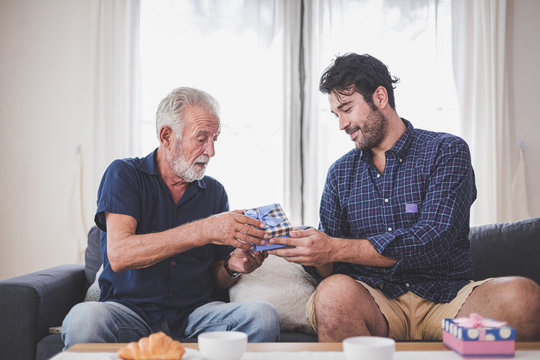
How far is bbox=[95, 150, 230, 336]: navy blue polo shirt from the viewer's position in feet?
6.27

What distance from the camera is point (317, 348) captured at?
1326 millimetres

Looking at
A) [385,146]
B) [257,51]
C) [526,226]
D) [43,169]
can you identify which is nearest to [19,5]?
[43,169]

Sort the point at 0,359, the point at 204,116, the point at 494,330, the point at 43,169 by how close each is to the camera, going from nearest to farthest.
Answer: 1. the point at 494,330
2. the point at 0,359
3. the point at 204,116
4. the point at 43,169

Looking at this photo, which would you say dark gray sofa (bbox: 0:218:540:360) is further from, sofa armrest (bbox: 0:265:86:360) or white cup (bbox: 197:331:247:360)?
white cup (bbox: 197:331:247:360)

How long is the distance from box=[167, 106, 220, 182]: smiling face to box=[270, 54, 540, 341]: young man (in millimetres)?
475

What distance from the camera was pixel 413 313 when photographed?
75.4 inches

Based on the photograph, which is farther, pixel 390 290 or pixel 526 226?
pixel 526 226

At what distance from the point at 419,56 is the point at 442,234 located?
208 cm

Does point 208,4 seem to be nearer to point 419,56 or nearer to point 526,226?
point 419,56

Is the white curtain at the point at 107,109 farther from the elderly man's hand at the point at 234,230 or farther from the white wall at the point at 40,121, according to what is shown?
the elderly man's hand at the point at 234,230

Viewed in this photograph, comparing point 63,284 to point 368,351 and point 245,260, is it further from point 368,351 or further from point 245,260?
point 368,351

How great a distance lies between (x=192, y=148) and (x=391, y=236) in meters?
0.86

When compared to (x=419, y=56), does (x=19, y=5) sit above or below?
above

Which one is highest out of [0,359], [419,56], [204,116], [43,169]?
[419,56]
